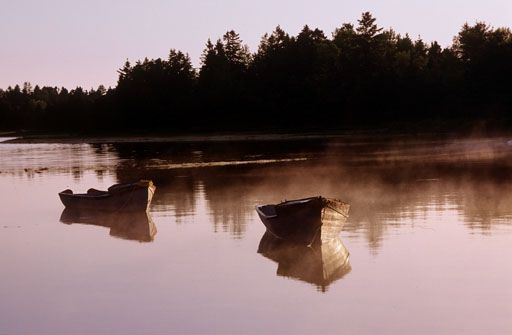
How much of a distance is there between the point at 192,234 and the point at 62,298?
29.3 ft

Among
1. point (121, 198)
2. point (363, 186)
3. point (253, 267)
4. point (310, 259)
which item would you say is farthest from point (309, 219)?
point (363, 186)

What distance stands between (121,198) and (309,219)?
13141 mm

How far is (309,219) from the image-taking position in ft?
73.8

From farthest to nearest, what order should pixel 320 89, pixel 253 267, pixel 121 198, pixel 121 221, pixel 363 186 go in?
pixel 320 89 < pixel 363 186 < pixel 121 198 < pixel 121 221 < pixel 253 267

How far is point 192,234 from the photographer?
86.4 ft

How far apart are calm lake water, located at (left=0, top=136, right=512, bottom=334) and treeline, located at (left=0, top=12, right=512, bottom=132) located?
268ft

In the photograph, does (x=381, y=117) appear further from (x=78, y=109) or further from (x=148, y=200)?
(x=148, y=200)

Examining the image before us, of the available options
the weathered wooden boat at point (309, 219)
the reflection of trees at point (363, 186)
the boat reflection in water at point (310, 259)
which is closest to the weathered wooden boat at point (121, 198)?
the reflection of trees at point (363, 186)

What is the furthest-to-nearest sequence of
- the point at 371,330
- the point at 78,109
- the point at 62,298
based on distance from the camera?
the point at 78,109, the point at 62,298, the point at 371,330

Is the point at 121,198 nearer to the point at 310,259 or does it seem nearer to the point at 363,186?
the point at 310,259

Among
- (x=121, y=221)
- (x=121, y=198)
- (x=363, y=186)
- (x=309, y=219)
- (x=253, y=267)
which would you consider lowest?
(x=121, y=221)

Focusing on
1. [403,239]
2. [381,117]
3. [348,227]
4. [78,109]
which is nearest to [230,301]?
[403,239]

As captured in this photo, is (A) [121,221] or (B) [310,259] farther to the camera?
(A) [121,221]

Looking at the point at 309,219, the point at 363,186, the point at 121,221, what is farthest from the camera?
the point at 363,186
